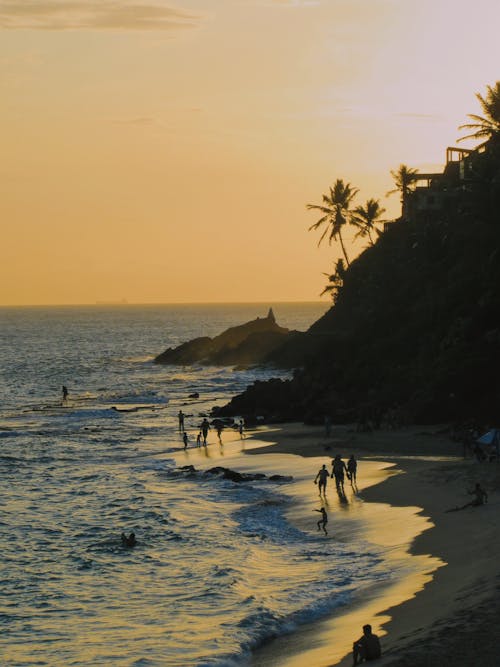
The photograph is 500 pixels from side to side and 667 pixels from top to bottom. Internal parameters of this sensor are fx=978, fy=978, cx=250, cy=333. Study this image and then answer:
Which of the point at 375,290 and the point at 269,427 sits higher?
the point at 375,290

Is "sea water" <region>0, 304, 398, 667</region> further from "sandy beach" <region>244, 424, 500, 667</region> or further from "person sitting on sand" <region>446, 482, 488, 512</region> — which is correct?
"person sitting on sand" <region>446, 482, 488, 512</region>

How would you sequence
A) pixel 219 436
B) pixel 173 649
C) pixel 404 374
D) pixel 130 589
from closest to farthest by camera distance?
pixel 173 649
pixel 130 589
pixel 219 436
pixel 404 374

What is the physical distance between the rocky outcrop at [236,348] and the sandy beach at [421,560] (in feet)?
255

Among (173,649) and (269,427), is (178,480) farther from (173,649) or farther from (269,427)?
(173,649)

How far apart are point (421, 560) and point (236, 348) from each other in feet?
331

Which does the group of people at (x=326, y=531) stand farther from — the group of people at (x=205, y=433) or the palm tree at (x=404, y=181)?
the palm tree at (x=404, y=181)

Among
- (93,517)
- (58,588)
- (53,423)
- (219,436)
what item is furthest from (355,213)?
(58,588)

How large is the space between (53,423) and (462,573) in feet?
164

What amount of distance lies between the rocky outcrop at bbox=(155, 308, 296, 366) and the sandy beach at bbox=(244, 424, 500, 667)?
77.9m

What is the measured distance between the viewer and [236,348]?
12694 centimetres

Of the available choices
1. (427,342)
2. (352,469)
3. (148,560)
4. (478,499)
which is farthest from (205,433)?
(478,499)

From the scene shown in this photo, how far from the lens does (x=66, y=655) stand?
71.2 ft

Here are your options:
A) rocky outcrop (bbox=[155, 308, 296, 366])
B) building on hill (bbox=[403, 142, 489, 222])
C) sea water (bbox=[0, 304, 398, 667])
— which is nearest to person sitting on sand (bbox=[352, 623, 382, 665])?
sea water (bbox=[0, 304, 398, 667])

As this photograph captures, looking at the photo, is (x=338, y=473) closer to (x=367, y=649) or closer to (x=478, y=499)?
(x=478, y=499)
